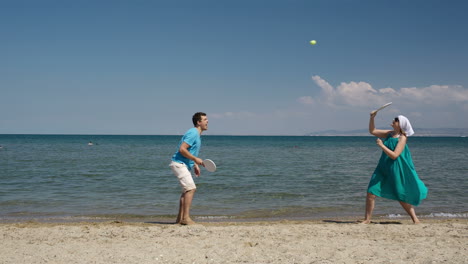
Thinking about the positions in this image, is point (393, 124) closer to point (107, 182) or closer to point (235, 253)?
point (235, 253)

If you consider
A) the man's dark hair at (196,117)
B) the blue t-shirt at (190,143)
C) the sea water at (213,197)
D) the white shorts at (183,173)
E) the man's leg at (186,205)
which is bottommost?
the sea water at (213,197)

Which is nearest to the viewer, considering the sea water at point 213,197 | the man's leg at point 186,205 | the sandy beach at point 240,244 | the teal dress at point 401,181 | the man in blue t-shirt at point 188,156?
the sandy beach at point 240,244

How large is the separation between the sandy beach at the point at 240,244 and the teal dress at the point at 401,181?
0.50 metres

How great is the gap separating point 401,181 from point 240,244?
298 centimetres

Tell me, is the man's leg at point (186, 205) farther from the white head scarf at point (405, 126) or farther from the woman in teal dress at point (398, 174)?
the white head scarf at point (405, 126)

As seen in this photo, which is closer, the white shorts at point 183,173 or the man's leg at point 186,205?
the white shorts at point 183,173

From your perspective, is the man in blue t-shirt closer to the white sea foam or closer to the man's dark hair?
the man's dark hair

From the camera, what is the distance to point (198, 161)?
245 inches

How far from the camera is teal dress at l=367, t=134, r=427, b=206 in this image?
6.53 meters

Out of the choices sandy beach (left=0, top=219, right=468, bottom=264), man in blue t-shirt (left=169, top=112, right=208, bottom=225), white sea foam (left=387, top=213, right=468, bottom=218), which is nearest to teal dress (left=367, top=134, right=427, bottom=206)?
sandy beach (left=0, top=219, right=468, bottom=264)

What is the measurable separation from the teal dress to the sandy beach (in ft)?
1.64

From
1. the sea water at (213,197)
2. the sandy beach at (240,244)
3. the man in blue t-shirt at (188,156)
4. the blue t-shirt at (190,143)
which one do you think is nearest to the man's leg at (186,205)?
the man in blue t-shirt at (188,156)

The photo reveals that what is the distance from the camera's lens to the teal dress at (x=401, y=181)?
6531 mm

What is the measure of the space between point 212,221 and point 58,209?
3862 mm
